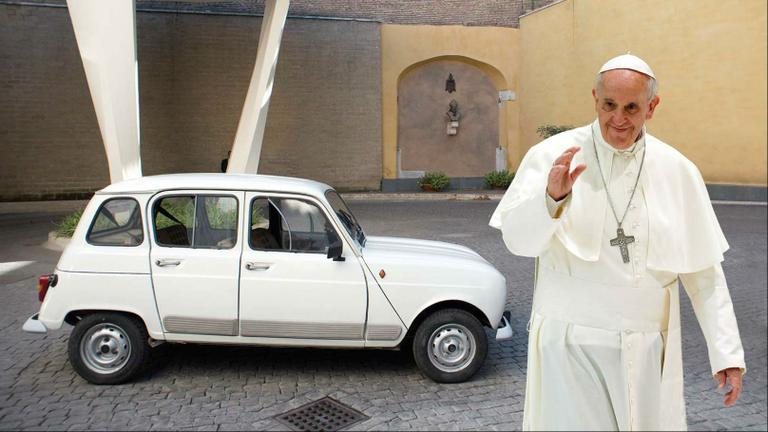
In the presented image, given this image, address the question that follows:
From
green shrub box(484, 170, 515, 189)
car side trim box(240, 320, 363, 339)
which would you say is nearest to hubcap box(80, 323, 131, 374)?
car side trim box(240, 320, 363, 339)

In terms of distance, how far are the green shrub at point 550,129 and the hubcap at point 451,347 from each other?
12.7 m

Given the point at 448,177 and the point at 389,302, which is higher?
the point at 448,177

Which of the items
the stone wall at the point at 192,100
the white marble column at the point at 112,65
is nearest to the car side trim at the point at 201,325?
the white marble column at the point at 112,65

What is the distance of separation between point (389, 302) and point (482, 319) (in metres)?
0.76

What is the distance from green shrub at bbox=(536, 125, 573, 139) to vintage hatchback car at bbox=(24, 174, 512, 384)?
41.8 feet

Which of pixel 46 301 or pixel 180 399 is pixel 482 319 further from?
pixel 46 301

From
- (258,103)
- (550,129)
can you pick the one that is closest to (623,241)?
(258,103)

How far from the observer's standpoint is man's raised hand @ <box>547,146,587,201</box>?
1885 millimetres

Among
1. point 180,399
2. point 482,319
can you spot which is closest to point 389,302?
point 482,319

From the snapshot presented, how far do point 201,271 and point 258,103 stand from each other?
679 cm

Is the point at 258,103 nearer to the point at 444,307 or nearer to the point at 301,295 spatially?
the point at 301,295

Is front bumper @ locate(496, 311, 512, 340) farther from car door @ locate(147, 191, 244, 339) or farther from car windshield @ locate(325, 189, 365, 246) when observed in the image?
car door @ locate(147, 191, 244, 339)

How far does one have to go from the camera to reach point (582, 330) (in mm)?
2098

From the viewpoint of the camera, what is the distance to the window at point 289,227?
4.41 meters
